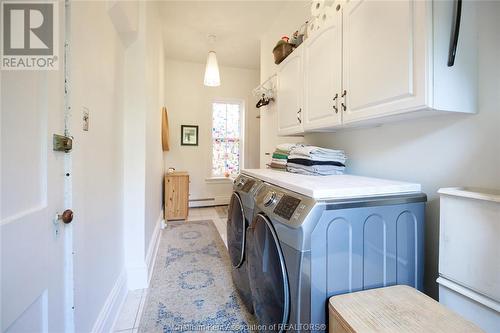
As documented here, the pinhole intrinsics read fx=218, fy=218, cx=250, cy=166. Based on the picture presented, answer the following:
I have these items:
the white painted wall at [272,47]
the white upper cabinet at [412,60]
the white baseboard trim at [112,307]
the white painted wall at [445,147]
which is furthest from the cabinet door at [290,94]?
the white baseboard trim at [112,307]

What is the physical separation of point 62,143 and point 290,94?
157 cm

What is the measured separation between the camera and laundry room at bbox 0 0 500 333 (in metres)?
0.68

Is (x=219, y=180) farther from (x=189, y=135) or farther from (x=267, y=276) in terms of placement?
→ (x=267, y=276)

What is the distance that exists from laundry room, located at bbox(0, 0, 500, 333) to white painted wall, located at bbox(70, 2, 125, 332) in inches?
0.5

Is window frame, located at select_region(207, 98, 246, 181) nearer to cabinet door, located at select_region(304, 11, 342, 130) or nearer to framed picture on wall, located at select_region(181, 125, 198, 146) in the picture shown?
framed picture on wall, located at select_region(181, 125, 198, 146)

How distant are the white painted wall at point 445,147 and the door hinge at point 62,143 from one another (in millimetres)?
1562

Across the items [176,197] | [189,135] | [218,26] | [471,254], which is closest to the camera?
[471,254]

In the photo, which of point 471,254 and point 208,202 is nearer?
point 471,254

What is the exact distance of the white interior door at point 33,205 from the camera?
1.82 feet

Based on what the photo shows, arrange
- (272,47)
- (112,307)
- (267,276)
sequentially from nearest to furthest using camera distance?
(267,276) < (112,307) < (272,47)

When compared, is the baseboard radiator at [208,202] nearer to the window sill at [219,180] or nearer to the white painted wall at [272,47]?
the window sill at [219,180]

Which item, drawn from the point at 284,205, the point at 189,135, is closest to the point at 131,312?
the point at 284,205

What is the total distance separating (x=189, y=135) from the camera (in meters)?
4.36

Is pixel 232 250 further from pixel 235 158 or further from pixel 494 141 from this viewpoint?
pixel 235 158
